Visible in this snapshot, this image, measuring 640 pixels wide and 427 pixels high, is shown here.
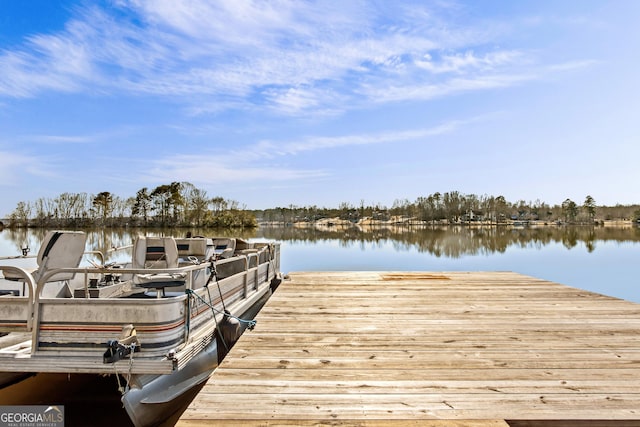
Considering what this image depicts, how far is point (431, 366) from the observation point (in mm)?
3145

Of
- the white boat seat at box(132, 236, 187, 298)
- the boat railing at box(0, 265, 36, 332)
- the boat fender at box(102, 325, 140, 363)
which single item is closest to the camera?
the boat fender at box(102, 325, 140, 363)

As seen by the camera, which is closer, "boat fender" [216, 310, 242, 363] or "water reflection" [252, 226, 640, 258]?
"boat fender" [216, 310, 242, 363]

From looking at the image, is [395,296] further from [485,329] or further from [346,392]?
[346,392]

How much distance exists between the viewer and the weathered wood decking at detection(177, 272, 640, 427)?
2.40 metres

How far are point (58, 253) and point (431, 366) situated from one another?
3.94 meters

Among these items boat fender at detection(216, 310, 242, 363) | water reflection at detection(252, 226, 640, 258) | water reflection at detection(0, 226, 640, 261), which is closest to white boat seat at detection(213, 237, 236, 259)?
boat fender at detection(216, 310, 242, 363)

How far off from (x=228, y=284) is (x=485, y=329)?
3381 millimetres

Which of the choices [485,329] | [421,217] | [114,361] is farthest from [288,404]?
[421,217]

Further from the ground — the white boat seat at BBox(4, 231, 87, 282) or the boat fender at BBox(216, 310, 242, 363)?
the white boat seat at BBox(4, 231, 87, 282)

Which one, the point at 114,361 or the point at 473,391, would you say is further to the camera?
the point at 114,361

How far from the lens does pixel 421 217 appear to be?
372 ft

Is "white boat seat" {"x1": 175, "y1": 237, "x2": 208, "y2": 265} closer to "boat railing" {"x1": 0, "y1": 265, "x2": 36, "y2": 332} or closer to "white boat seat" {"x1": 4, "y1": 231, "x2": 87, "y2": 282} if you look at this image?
"white boat seat" {"x1": 4, "y1": 231, "x2": 87, "y2": 282}

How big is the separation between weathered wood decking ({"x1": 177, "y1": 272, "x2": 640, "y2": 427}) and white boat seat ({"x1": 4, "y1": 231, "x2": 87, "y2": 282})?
2.19 metres

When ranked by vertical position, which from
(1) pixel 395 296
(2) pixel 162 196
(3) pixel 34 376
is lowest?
(3) pixel 34 376
